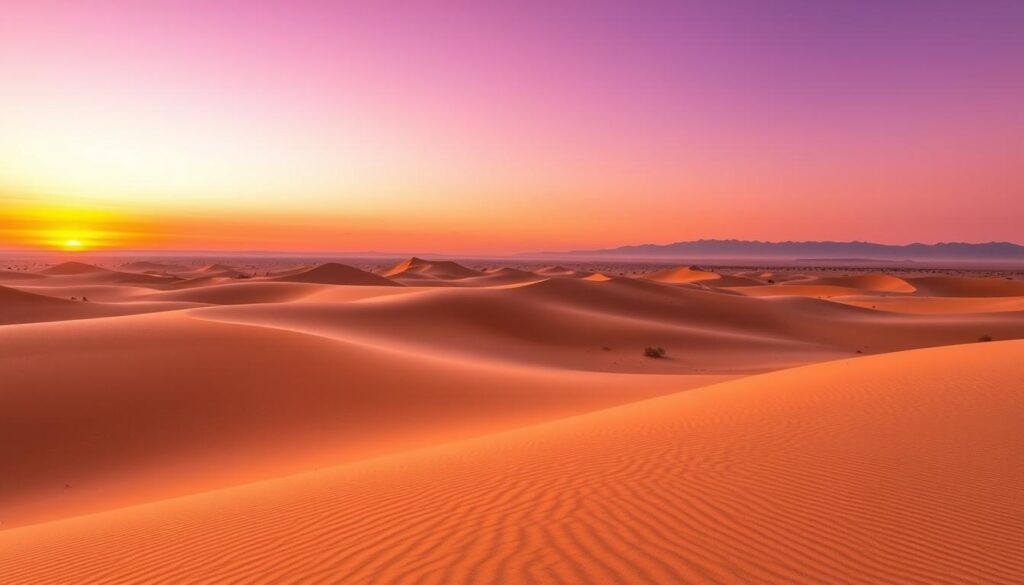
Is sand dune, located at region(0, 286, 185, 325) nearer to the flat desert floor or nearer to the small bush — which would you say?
the flat desert floor

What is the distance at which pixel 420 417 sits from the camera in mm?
11992

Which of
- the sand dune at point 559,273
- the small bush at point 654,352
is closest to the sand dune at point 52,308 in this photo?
the small bush at point 654,352

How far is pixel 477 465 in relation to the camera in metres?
6.46

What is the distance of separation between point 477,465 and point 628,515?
2500 mm

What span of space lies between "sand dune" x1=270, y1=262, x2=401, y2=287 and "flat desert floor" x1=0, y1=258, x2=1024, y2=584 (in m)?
40.7

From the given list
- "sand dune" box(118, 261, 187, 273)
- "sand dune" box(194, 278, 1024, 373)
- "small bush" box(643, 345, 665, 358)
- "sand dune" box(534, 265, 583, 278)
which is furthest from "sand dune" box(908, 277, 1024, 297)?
"sand dune" box(118, 261, 187, 273)

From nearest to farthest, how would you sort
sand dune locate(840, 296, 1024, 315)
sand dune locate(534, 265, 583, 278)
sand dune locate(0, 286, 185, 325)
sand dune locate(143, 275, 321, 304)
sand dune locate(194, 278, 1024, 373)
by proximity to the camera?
sand dune locate(194, 278, 1024, 373) < sand dune locate(0, 286, 185, 325) < sand dune locate(840, 296, 1024, 315) < sand dune locate(143, 275, 321, 304) < sand dune locate(534, 265, 583, 278)

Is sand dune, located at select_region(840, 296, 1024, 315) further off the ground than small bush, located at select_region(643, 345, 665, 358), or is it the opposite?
sand dune, located at select_region(840, 296, 1024, 315)

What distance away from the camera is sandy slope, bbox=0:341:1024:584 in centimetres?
359

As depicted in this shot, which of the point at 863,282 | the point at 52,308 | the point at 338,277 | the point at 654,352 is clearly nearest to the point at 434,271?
the point at 338,277

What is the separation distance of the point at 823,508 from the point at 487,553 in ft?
8.72

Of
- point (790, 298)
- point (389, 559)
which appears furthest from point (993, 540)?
point (790, 298)

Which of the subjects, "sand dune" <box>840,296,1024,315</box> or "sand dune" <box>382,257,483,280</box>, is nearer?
"sand dune" <box>840,296,1024,315</box>

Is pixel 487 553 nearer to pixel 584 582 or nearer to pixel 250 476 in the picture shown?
pixel 584 582
